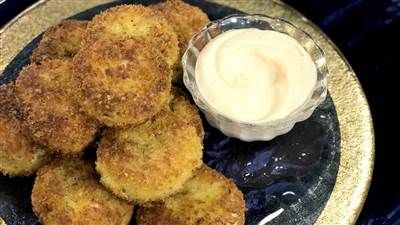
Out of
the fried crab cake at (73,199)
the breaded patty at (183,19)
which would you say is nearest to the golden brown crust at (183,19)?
Answer: the breaded patty at (183,19)

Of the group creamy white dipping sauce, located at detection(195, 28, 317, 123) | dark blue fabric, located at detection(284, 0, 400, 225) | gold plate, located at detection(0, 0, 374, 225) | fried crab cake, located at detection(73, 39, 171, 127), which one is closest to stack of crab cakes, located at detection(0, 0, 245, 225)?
fried crab cake, located at detection(73, 39, 171, 127)

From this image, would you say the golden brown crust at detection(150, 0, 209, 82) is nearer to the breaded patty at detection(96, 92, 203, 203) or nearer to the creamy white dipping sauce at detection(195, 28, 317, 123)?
the creamy white dipping sauce at detection(195, 28, 317, 123)

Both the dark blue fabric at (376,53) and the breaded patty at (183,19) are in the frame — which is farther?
the dark blue fabric at (376,53)

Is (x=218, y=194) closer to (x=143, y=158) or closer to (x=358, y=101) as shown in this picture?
(x=143, y=158)

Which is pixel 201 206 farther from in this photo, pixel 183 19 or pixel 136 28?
pixel 183 19

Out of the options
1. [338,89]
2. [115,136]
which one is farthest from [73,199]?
[338,89]

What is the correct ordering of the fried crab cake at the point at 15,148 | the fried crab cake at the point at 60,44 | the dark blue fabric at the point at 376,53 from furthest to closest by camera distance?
1. the dark blue fabric at the point at 376,53
2. the fried crab cake at the point at 60,44
3. the fried crab cake at the point at 15,148

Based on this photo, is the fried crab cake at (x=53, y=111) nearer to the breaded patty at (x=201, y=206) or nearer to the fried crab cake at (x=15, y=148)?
the fried crab cake at (x=15, y=148)

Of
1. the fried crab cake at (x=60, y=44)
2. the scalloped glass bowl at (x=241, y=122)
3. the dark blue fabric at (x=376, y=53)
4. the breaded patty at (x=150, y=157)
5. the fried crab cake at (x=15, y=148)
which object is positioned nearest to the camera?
the breaded patty at (x=150, y=157)
